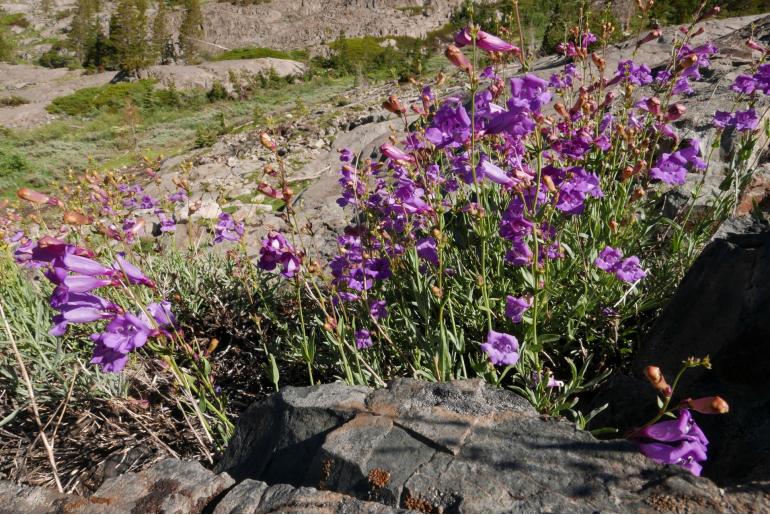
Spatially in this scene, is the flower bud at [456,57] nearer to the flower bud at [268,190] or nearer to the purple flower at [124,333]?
the flower bud at [268,190]

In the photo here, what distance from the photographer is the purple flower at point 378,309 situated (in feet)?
8.22

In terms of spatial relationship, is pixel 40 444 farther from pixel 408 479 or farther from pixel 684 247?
pixel 684 247

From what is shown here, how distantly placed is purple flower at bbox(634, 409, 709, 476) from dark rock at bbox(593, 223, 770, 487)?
6.7 inches

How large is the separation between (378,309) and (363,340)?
173 millimetres

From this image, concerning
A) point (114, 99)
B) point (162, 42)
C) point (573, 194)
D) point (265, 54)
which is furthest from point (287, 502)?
point (162, 42)

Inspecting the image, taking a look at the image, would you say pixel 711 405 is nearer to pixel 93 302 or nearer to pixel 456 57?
pixel 456 57

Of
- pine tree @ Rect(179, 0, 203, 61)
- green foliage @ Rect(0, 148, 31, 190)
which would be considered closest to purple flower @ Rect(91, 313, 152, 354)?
green foliage @ Rect(0, 148, 31, 190)

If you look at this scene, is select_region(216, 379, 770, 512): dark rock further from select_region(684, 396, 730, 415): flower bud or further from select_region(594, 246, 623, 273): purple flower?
select_region(594, 246, 623, 273): purple flower

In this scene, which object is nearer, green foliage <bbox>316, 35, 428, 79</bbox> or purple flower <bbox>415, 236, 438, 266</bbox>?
purple flower <bbox>415, 236, 438, 266</bbox>

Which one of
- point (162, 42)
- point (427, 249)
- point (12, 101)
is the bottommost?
point (12, 101)

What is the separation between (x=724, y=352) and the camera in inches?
73.8

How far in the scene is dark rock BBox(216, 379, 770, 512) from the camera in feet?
3.94

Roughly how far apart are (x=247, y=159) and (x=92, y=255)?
11.2 metres

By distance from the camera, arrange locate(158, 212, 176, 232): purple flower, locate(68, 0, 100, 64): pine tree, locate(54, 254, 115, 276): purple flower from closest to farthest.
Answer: locate(54, 254, 115, 276): purple flower, locate(158, 212, 176, 232): purple flower, locate(68, 0, 100, 64): pine tree
